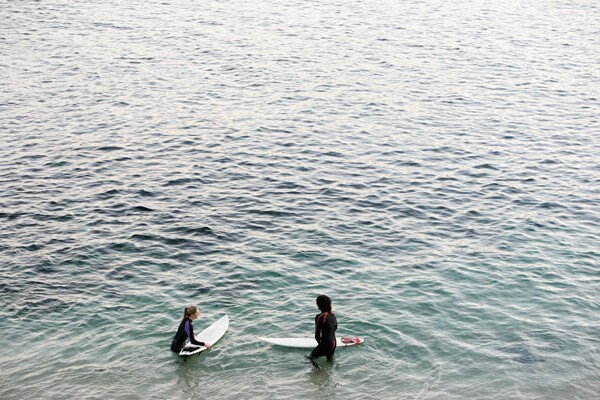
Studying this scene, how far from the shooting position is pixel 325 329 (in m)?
21.9

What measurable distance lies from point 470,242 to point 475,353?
790 centimetres

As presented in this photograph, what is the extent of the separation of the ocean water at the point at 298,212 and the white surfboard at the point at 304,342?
9.3 inches

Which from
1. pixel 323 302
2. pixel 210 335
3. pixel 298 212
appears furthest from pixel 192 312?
pixel 298 212

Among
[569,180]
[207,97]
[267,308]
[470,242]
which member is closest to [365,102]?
[207,97]

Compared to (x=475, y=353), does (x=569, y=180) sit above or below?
below

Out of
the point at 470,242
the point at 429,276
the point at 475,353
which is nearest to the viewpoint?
the point at 475,353

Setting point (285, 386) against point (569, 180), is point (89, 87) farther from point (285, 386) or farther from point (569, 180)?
point (285, 386)

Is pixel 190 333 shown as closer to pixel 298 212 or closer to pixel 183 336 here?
pixel 183 336

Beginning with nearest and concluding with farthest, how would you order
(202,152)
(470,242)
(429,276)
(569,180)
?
(429,276)
(470,242)
(569,180)
(202,152)

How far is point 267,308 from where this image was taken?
25531 mm

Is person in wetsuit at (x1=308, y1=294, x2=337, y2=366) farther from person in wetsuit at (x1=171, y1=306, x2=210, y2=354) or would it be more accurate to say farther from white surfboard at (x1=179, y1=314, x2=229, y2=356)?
person in wetsuit at (x1=171, y1=306, x2=210, y2=354)

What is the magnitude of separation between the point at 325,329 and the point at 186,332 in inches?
153

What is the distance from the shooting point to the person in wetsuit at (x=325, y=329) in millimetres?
21859

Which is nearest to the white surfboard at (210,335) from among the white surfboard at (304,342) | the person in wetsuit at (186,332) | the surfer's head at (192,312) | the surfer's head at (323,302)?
the person in wetsuit at (186,332)
